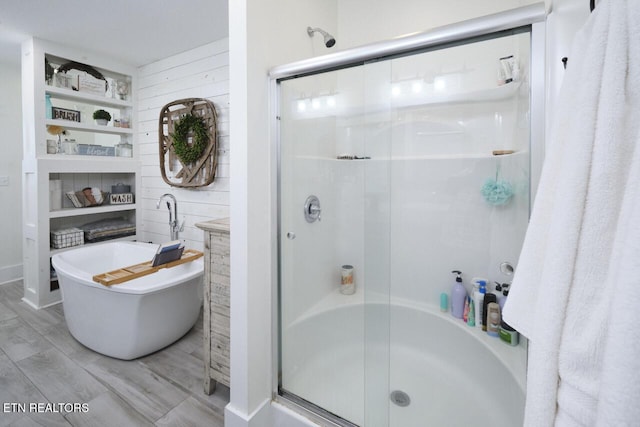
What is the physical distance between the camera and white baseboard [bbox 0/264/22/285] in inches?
129

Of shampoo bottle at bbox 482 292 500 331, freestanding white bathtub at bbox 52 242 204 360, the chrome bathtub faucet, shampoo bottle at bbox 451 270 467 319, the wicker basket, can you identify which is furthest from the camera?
the chrome bathtub faucet

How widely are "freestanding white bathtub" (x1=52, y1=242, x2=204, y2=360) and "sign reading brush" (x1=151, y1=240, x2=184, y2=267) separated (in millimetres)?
→ 157

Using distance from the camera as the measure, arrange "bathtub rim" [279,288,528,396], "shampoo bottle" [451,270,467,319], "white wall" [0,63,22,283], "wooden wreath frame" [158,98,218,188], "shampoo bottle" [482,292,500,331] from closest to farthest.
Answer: "bathtub rim" [279,288,528,396] → "shampoo bottle" [482,292,500,331] → "shampoo bottle" [451,270,467,319] → "wooden wreath frame" [158,98,218,188] → "white wall" [0,63,22,283]

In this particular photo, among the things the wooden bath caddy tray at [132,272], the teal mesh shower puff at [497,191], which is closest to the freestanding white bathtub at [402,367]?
the teal mesh shower puff at [497,191]

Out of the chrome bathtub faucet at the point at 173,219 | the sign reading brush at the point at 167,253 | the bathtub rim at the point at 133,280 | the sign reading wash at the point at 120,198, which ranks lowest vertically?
the bathtub rim at the point at 133,280

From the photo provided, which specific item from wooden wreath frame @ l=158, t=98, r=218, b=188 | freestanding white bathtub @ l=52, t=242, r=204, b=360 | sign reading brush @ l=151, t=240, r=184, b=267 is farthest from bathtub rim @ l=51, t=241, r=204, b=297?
wooden wreath frame @ l=158, t=98, r=218, b=188

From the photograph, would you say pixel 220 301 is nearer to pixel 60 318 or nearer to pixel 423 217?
pixel 423 217

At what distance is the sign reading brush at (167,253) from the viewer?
2.20 m

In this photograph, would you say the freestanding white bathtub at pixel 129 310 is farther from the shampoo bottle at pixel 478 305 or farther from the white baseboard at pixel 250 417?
the shampoo bottle at pixel 478 305

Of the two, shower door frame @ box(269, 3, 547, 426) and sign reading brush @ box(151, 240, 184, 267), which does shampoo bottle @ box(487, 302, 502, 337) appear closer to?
shower door frame @ box(269, 3, 547, 426)

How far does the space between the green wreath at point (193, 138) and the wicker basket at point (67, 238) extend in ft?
4.52

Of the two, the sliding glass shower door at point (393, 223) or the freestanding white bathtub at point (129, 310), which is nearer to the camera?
the sliding glass shower door at point (393, 223)

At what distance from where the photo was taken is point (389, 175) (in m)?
1.73

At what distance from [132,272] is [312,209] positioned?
55.6 inches
